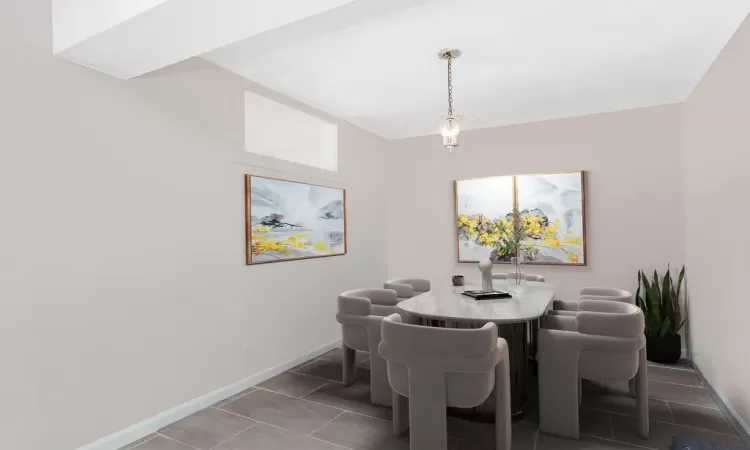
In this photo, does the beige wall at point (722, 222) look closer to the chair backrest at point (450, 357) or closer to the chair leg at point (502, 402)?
the chair leg at point (502, 402)

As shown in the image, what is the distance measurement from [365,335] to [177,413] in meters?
1.40

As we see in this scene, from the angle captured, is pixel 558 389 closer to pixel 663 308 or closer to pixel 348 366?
pixel 348 366

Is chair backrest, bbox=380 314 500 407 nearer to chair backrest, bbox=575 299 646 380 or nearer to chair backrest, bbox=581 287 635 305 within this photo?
chair backrest, bbox=575 299 646 380

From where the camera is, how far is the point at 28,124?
218 cm

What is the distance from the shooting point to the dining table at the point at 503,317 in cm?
252

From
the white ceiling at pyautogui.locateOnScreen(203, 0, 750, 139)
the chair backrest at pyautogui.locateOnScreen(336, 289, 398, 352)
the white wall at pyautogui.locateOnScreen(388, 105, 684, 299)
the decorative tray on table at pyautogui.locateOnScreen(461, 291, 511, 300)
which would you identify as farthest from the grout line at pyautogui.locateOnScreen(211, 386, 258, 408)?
the white wall at pyautogui.locateOnScreen(388, 105, 684, 299)

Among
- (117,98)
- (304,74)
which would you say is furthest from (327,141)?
(117,98)

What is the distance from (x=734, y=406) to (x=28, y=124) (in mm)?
4573

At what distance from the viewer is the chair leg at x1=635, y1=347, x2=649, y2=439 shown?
8.45 ft

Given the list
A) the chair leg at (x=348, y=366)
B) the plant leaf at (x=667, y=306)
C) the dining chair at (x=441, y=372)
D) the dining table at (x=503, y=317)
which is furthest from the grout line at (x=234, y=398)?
the plant leaf at (x=667, y=306)

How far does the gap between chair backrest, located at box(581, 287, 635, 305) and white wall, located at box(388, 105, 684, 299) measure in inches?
51.1

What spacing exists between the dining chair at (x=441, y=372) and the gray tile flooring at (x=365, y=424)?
1.38 ft

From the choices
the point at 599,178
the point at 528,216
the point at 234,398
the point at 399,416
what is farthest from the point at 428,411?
the point at 599,178

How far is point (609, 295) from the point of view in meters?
3.39
